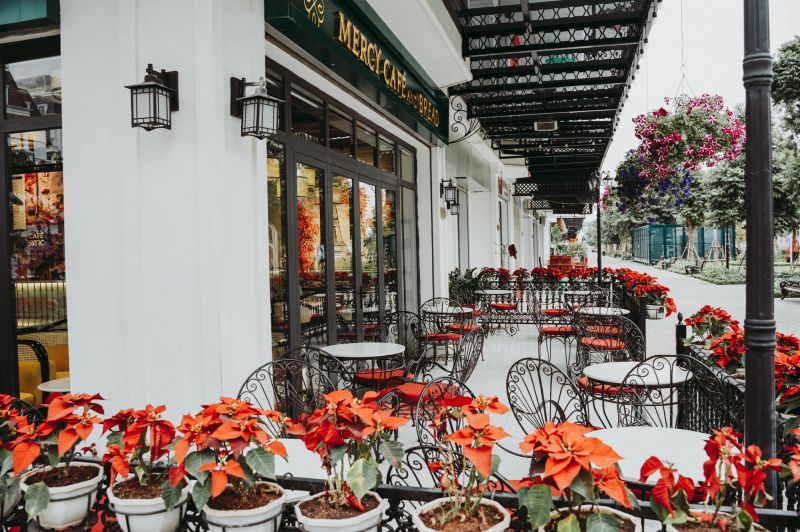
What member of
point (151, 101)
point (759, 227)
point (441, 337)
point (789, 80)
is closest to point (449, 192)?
point (441, 337)

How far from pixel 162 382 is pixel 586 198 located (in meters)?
17.1

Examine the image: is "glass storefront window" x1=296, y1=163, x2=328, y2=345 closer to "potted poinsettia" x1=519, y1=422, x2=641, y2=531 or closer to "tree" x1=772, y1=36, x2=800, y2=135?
"potted poinsettia" x1=519, y1=422, x2=641, y2=531

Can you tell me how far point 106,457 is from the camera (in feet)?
6.17

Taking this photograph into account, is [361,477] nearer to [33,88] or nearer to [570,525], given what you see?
[570,525]

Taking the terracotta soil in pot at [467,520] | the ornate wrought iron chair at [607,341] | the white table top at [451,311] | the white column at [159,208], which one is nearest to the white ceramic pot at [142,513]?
the terracotta soil in pot at [467,520]

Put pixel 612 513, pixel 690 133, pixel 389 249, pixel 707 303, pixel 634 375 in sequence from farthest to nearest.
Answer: pixel 707 303 < pixel 389 249 < pixel 690 133 < pixel 634 375 < pixel 612 513

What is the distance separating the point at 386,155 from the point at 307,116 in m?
2.38

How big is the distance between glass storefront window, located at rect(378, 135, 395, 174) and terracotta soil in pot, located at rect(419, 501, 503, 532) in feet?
19.5

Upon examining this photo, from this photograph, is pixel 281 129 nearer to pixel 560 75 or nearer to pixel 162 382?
pixel 162 382

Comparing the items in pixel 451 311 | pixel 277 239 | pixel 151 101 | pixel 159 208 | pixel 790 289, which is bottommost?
pixel 790 289

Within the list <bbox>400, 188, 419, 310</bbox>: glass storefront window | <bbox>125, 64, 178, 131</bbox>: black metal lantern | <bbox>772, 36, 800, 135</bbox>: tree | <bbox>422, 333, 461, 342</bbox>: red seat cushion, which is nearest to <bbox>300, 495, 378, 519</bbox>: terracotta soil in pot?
<bbox>125, 64, 178, 131</bbox>: black metal lantern

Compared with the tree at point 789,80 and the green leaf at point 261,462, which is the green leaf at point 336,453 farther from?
the tree at point 789,80

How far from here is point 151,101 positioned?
3.16 m

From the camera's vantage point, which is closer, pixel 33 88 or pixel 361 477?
pixel 361 477
